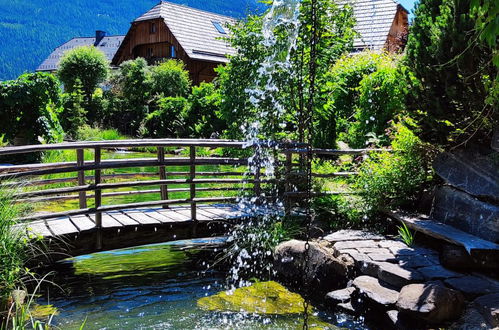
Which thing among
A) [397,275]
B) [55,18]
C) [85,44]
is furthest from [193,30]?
[55,18]

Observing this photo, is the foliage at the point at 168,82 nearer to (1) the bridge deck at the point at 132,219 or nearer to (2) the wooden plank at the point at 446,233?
(1) the bridge deck at the point at 132,219

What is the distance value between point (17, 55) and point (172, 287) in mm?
126472

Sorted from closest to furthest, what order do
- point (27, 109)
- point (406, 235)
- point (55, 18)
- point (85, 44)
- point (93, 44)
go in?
point (406, 235), point (27, 109), point (93, 44), point (85, 44), point (55, 18)

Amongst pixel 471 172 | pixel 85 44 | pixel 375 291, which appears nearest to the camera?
pixel 375 291

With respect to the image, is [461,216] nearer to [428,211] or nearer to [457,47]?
[428,211]

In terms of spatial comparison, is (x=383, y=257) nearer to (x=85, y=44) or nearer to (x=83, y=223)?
(x=83, y=223)

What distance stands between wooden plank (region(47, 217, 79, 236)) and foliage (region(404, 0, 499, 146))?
4857mm

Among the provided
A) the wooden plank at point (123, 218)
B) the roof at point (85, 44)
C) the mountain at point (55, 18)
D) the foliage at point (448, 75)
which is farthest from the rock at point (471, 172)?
the mountain at point (55, 18)

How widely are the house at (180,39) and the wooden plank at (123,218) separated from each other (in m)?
24.8

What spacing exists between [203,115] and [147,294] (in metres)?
15.7

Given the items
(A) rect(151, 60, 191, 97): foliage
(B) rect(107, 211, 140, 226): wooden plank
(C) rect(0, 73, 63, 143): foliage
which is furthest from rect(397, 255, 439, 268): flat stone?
(A) rect(151, 60, 191, 97): foliage

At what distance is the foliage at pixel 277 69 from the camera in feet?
28.6

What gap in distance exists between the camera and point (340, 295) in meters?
5.31

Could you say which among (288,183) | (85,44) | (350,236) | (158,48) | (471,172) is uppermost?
(85,44)
